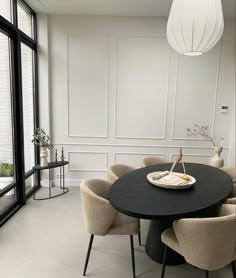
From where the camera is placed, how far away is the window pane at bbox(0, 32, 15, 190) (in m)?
3.06

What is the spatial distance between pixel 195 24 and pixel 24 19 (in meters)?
2.83

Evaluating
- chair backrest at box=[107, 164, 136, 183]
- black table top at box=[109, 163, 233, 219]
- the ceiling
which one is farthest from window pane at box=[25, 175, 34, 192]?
the ceiling

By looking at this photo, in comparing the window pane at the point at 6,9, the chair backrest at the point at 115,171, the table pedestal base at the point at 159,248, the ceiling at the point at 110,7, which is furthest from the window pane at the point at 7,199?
the ceiling at the point at 110,7

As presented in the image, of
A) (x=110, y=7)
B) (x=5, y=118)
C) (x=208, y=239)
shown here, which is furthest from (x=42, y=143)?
(x=208, y=239)

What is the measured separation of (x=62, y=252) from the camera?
8.04ft

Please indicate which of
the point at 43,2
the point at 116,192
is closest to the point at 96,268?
the point at 116,192

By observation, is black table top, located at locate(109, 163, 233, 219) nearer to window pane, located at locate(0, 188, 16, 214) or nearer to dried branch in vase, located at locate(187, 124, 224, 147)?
dried branch in vase, located at locate(187, 124, 224, 147)

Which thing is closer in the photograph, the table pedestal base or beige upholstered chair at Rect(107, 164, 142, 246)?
the table pedestal base

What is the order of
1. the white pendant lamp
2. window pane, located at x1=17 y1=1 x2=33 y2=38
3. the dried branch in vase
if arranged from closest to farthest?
the white pendant lamp → window pane, located at x1=17 y1=1 x2=33 y2=38 → the dried branch in vase

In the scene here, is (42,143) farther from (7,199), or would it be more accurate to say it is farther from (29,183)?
(7,199)

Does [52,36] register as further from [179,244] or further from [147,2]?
[179,244]

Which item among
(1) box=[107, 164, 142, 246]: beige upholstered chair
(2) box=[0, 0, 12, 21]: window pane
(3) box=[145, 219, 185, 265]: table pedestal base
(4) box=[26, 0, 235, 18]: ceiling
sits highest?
(4) box=[26, 0, 235, 18]: ceiling

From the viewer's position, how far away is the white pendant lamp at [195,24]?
1951 mm

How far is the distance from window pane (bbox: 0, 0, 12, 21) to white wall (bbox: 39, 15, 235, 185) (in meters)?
0.89
